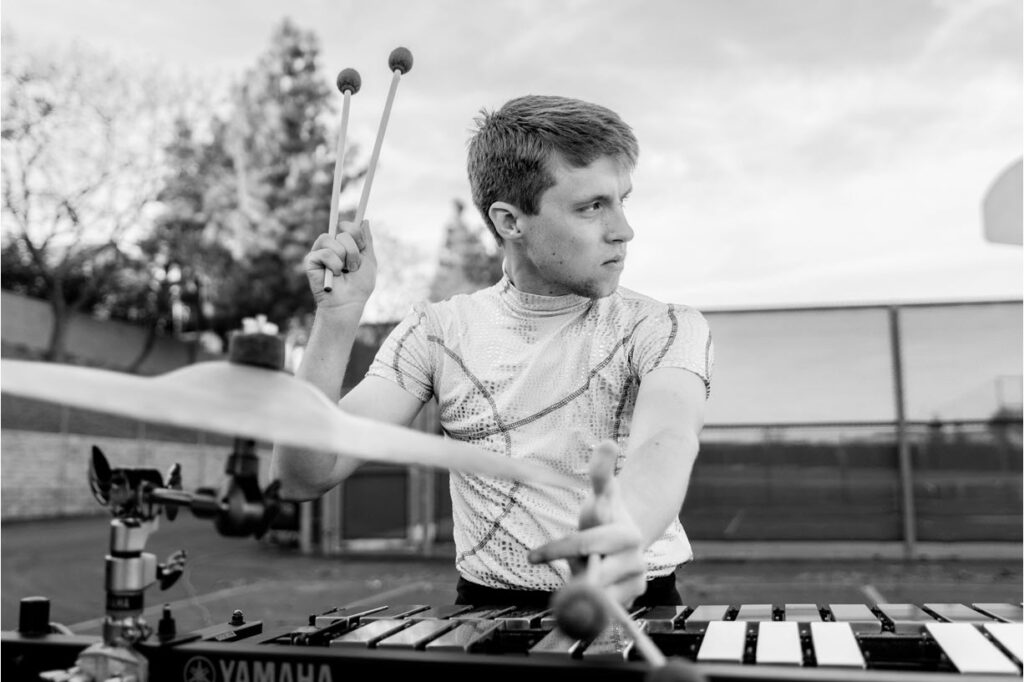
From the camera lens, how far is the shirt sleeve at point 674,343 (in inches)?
83.9

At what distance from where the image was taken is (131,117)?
80.7ft

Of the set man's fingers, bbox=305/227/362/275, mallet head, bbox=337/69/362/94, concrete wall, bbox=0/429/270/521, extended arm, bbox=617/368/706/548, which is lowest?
concrete wall, bbox=0/429/270/521

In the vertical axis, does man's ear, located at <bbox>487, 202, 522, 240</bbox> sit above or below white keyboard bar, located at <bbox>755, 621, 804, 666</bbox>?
above

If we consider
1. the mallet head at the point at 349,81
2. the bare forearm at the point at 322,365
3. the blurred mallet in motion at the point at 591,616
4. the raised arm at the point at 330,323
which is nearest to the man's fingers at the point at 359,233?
the raised arm at the point at 330,323

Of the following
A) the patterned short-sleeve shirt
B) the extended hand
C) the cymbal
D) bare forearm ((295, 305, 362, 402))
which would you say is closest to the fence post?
the patterned short-sleeve shirt

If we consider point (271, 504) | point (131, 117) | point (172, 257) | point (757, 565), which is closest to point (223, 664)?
point (271, 504)

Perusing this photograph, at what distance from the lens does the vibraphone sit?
135 cm

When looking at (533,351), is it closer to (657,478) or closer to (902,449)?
(657,478)

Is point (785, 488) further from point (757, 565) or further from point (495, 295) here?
point (495, 295)

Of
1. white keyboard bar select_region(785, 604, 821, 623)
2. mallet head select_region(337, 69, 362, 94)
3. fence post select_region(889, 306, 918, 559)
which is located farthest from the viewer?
fence post select_region(889, 306, 918, 559)

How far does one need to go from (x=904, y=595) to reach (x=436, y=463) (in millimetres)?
8182

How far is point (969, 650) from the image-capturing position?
1.44m

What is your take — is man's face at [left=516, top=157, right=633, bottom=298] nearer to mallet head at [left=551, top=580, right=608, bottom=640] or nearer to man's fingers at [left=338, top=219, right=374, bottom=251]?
man's fingers at [left=338, top=219, right=374, bottom=251]

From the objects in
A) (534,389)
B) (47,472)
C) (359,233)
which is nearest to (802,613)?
Result: (534,389)
